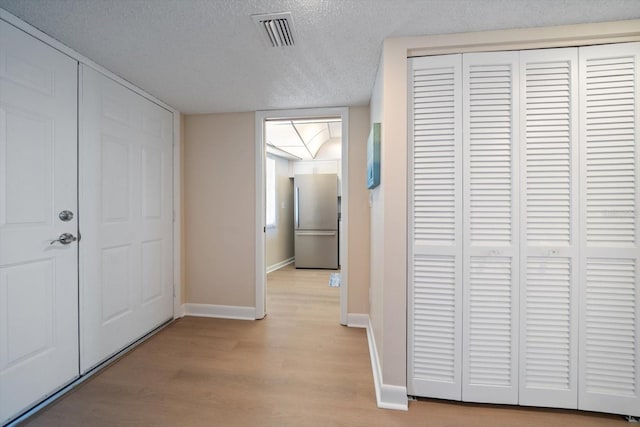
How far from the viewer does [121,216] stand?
2193 millimetres

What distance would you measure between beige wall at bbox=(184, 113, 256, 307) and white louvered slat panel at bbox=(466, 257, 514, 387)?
206cm

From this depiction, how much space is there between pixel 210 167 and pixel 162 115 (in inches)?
25.4

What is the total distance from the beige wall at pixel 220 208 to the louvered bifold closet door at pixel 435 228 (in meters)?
1.77

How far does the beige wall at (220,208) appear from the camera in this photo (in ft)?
9.52

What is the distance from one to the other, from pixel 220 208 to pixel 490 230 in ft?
8.13

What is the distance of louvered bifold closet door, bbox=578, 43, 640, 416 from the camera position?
59.9 inches

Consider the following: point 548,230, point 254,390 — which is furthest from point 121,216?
point 548,230

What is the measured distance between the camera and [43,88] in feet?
5.35

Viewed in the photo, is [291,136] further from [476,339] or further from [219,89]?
[476,339]

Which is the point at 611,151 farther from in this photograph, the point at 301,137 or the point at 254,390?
the point at 301,137

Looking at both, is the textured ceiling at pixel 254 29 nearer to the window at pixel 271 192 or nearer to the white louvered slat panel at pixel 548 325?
the white louvered slat panel at pixel 548 325

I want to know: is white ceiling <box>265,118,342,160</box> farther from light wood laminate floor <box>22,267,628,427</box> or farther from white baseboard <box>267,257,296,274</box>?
light wood laminate floor <box>22,267,628,427</box>

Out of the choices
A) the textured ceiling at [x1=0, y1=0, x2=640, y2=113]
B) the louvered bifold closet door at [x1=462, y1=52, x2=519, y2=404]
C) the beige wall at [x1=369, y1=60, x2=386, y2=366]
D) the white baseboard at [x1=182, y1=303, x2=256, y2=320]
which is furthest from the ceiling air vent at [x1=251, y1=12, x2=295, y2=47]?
the white baseboard at [x1=182, y1=303, x2=256, y2=320]

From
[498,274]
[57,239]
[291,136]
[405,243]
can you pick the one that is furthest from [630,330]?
[291,136]
